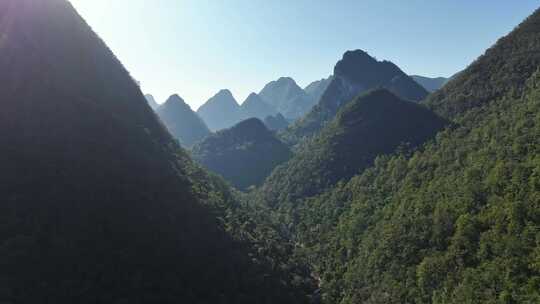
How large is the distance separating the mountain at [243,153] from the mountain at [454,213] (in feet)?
205

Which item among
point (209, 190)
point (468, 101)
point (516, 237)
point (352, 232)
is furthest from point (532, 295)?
point (468, 101)

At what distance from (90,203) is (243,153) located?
122 m

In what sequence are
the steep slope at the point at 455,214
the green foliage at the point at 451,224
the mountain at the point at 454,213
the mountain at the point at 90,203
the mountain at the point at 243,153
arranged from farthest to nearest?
1. the mountain at the point at 243,153
2. the mountain at the point at 90,203
3. the mountain at the point at 454,213
4. the steep slope at the point at 455,214
5. the green foliage at the point at 451,224

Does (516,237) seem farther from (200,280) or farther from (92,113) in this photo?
(92,113)

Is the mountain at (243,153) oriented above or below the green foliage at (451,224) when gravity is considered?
above

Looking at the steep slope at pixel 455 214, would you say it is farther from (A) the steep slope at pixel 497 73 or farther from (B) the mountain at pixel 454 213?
(A) the steep slope at pixel 497 73

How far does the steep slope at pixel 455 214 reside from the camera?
1809 inches

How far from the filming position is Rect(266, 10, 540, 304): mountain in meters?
46.1

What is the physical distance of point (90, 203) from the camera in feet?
177

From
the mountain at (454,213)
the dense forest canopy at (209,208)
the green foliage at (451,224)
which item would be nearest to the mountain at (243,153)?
the mountain at (454,213)

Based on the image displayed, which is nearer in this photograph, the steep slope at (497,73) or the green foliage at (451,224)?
the green foliage at (451,224)

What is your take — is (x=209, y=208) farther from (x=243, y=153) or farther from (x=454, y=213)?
(x=243, y=153)

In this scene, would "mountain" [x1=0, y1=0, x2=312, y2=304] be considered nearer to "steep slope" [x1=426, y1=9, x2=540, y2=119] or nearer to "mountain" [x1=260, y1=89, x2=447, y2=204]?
"mountain" [x1=260, y1=89, x2=447, y2=204]

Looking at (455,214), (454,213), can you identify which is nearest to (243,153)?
(454,213)
